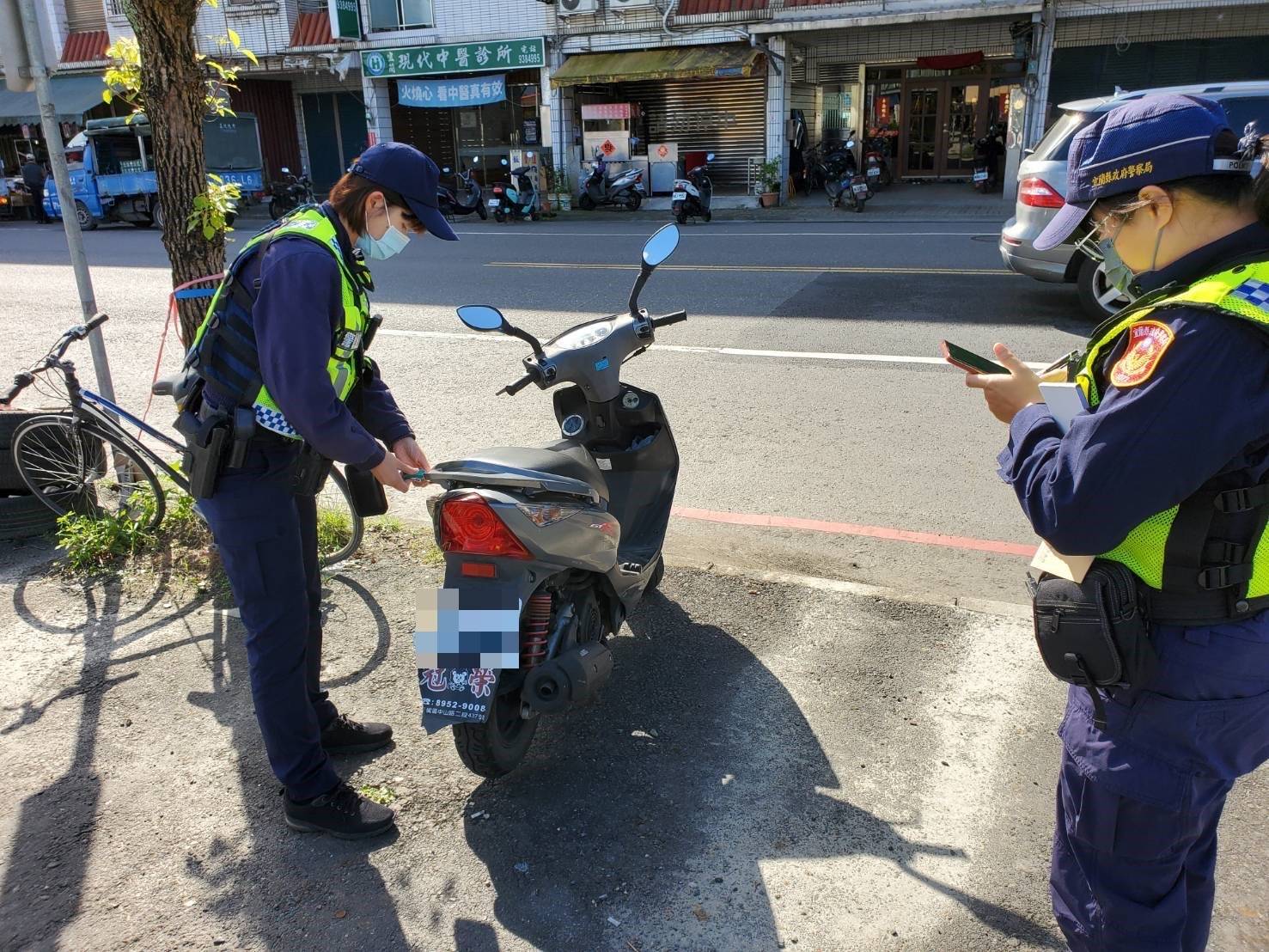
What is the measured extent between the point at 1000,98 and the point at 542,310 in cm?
1708

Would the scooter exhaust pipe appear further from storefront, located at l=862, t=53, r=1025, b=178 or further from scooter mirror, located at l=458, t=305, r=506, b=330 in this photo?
storefront, located at l=862, t=53, r=1025, b=178

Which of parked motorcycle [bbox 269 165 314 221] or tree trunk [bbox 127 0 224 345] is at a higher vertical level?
tree trunk [bbox 127 0 224 345]

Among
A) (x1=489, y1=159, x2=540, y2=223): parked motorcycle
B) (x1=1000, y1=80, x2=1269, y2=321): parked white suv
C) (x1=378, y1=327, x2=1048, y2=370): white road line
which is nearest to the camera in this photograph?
(x1=378, y1=327, x2=1048, y2=370): white road line

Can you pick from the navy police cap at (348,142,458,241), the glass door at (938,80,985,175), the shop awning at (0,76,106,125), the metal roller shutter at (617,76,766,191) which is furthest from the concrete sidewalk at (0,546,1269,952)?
the shop awning at (0,76,106,125)

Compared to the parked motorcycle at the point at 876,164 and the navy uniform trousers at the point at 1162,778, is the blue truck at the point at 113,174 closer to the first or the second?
the parked motorcycle at the point at 876,164

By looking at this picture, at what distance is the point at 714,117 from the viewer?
22266mm

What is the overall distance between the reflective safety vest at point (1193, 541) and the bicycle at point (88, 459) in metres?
3.51

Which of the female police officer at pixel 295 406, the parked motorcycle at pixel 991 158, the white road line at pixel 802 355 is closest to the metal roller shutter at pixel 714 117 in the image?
the parked motorcycle at pixel 991 158

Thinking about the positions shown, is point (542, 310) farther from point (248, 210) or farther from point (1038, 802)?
point (248, 210)

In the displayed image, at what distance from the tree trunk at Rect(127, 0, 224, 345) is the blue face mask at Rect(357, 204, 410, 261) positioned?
6.97 feet

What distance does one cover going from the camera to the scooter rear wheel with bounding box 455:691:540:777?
9.04 ft

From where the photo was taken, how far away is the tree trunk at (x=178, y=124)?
4137 mm

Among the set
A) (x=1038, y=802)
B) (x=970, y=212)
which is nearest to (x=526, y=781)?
(x=1038, y=802)

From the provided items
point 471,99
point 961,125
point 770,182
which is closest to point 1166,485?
point 770,182
